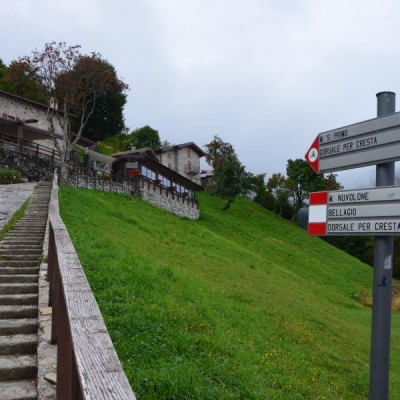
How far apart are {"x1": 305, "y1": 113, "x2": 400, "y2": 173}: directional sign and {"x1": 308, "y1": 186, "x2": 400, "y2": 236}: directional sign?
0.76ft

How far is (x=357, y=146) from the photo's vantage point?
10.4 feet

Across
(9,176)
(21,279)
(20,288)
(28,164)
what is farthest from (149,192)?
(20,288)

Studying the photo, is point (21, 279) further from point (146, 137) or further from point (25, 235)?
point (146, 137)

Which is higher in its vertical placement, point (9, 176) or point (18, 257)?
point (9, 176)

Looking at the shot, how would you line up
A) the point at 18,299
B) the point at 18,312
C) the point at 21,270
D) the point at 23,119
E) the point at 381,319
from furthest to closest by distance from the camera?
the point at 23,119 → the point at 21,270 → the point at 18,299 → the point at 18,312 → the point at 381,319

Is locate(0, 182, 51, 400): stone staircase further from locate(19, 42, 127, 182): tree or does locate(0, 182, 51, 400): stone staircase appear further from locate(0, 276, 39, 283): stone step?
locate(19, 42, 127, 182): tree

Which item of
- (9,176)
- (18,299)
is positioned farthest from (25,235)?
(9,176)

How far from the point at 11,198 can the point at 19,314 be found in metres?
15.0

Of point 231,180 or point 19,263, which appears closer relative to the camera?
point 19,263

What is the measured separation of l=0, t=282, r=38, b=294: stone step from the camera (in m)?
6.06

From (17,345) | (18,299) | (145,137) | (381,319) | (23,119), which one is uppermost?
(145,137)

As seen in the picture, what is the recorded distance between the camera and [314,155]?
355 cm

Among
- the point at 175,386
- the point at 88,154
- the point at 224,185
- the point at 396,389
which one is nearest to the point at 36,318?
the point at 175,386

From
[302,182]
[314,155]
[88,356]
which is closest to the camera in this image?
[88,356]
